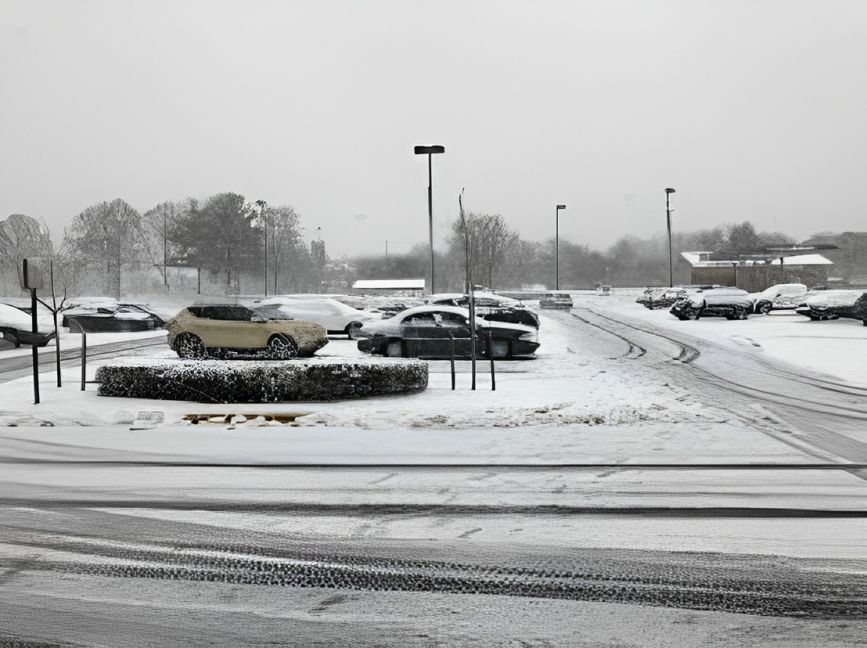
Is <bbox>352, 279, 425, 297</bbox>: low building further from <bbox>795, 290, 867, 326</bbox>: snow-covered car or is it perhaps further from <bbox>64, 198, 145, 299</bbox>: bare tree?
<bbox>795, 290, 867, 326</bbox>: snow-covered car

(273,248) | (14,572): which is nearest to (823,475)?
(14,572)

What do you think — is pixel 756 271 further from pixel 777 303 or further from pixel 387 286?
pixel 387 286

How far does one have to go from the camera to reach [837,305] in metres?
32.3

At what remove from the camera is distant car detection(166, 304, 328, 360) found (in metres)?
19.4

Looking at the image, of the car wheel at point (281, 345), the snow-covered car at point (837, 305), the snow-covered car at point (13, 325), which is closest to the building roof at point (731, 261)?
the snow-covered car at point (837, 305)

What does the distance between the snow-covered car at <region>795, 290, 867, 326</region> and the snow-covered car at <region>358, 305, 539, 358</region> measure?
17299 millimetres

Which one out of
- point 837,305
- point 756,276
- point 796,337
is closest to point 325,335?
point 796,337

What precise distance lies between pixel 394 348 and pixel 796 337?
13.8 m

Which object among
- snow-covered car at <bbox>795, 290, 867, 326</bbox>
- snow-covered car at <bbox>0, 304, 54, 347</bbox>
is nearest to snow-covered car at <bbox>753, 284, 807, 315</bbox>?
snow-covered car at <bbox>795, 290, 867, 326</bbox>

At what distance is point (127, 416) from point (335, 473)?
526 centimetres

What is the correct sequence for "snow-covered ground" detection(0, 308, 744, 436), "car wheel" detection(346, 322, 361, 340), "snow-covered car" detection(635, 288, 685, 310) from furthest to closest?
"snow-covered car" detection(635, 288, 685, 310), "car wheel" detection(346, 322, 361, 340), "snow-covered ground" detection(0, 308, 744, 436)

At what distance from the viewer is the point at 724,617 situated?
429cm

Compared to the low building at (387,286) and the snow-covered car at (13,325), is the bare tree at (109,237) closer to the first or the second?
the low building at (387,286)

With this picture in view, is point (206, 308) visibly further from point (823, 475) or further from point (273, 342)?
point (823, 475)
